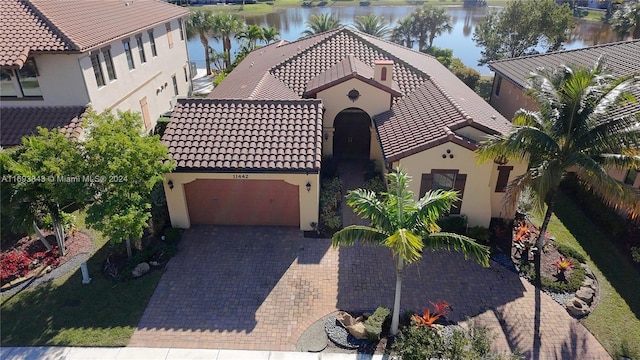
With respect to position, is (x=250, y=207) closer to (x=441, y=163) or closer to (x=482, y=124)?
(x=441, y=163)

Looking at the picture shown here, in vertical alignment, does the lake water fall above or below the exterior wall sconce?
below

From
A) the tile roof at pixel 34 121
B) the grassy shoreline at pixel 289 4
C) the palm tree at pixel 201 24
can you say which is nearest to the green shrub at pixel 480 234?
Answer: the tile roof at pixel 34 121

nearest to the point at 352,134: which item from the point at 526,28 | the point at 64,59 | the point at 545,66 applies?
the point at 545,66

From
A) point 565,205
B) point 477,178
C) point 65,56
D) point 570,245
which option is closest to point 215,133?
point 65,56

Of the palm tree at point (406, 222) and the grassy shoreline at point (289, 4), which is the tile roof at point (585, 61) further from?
the grassy shoreline at point (289, 4)

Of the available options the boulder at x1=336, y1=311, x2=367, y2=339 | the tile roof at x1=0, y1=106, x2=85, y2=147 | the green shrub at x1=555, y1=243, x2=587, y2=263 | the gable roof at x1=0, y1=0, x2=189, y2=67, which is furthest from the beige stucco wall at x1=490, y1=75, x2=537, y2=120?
the tile roof at x1=0, y1=106, x2=85, y2=147

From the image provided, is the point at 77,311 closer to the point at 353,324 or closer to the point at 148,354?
the point at 148,354

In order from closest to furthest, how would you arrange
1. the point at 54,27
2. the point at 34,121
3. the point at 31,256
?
the point at 31,256 < the point at 54,27 < the point at 34,121

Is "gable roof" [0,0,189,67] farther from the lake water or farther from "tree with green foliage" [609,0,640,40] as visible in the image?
"tree with green foliage" [609,0,640,40]
